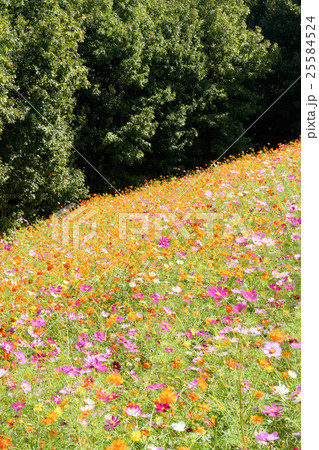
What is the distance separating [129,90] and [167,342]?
55.7ft

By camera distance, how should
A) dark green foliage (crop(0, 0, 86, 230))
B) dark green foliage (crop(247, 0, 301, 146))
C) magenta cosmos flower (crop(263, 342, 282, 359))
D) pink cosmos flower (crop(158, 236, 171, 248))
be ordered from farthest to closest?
1. dark green foliage (crop(247, 0, 301, 146))
2. dark green foliage (crop(0, 0, 86, 230))
3. pink cosmos flower (crop(158, 236, 171, 248))
4. magenta cosmos flower (crop(263, 342, 282, 359))

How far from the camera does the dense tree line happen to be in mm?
11571

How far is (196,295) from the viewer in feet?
11.7

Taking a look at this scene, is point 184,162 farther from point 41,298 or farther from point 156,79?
point 41,298

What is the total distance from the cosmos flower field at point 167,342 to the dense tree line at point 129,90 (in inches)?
286

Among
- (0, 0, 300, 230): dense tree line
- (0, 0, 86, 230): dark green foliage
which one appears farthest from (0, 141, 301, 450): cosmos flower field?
(0, 0, 300, 230): dense tree line

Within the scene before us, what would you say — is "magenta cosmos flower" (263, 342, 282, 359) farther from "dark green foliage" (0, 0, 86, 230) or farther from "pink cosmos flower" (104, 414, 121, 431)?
"dark green foliage" (0, 0, 86, 230)

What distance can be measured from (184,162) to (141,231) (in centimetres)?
1507

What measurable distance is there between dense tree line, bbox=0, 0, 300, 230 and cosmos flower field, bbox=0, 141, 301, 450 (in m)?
7.26

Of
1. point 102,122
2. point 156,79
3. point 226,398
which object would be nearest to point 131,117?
point 102,122

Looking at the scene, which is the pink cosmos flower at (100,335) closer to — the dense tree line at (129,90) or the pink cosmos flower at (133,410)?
the pink cosmos flower at (133,410)

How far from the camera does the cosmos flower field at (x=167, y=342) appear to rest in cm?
204

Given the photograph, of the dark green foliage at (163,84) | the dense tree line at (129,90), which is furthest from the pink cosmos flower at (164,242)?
the dark green foliage at (163,84)

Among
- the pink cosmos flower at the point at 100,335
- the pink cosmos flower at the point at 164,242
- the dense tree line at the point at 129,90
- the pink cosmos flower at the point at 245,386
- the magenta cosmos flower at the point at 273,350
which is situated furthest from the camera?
the dense tree line at the point at 129,90
